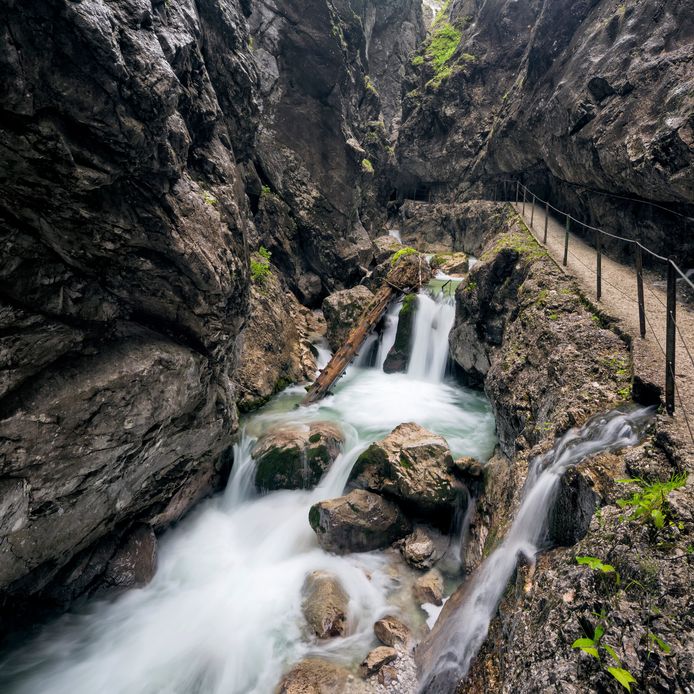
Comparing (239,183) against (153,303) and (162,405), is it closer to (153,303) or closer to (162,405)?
(153,303)

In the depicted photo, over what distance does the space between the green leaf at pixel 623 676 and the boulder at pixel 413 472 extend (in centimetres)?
518

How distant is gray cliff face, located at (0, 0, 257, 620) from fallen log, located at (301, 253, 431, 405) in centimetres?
592

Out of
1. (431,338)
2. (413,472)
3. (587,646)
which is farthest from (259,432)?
(587,646)


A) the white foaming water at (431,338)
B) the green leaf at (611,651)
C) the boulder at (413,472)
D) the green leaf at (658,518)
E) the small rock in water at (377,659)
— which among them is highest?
the white foaming water at (431,338)

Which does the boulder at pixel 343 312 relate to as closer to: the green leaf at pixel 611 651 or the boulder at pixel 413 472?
the boulder at pixel 413 472

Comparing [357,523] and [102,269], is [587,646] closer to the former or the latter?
[357,523]

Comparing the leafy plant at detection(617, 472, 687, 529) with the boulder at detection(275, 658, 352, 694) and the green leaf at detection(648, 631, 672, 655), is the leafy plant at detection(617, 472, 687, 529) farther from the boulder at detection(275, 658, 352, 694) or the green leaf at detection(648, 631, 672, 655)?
the boulder at detection(275, 658, 352, 694)

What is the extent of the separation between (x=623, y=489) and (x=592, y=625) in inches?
51.1

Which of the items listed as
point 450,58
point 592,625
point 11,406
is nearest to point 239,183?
point 11,406

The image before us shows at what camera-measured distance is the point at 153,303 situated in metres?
6.18

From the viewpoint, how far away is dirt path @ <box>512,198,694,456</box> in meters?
4.50

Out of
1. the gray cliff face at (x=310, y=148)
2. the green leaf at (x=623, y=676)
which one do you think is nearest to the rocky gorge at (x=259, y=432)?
the green leaf at (x=623, y=676)

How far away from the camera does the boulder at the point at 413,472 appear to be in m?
7.69

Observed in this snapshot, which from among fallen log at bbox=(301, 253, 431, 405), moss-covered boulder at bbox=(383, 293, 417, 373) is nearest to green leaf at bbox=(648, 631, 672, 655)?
fallen log at bbox=(301, 253, 431, 405)
